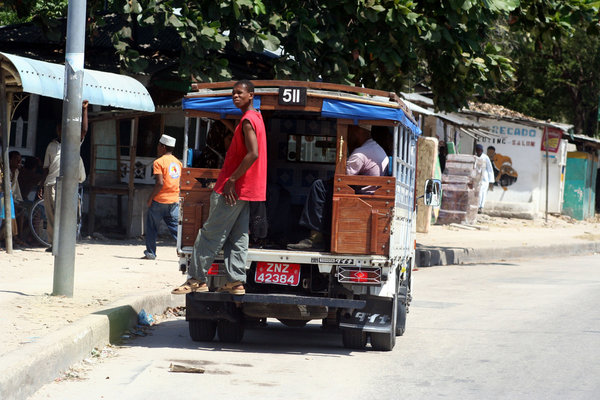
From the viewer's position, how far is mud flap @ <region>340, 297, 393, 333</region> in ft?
27.4

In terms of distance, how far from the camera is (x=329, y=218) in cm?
835

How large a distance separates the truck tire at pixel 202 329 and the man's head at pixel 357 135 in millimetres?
2057

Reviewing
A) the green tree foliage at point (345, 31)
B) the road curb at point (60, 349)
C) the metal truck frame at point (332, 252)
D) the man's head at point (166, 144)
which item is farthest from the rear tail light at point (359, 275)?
Result: the green tree foliage at point (345, 31)

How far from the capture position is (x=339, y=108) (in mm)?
8148

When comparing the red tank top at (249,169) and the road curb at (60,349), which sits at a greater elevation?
the red tank top at (249,169)

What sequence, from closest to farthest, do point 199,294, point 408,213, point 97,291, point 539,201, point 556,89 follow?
point 199,294 < point 408,213 < point 97,291 < point 539,201 < point 556,89

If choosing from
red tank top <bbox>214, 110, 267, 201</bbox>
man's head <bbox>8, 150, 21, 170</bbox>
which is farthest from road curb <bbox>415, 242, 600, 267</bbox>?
red tank top <bbox>214, 110, 267, 201</bbox>

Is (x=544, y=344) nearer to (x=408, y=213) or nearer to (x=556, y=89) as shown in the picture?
(x=408, y=213)

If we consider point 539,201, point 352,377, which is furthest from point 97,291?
point 539,201

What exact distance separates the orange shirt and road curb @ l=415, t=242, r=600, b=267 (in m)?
5.55

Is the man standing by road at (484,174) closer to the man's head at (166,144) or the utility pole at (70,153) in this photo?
the man's head at (166,144)

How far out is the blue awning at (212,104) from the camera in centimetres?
845

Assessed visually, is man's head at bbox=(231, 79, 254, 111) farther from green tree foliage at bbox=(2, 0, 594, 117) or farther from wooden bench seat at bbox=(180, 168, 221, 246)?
green tree foliage at bbox=(2, 0, 594, 117)

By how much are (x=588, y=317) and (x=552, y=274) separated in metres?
5.76
